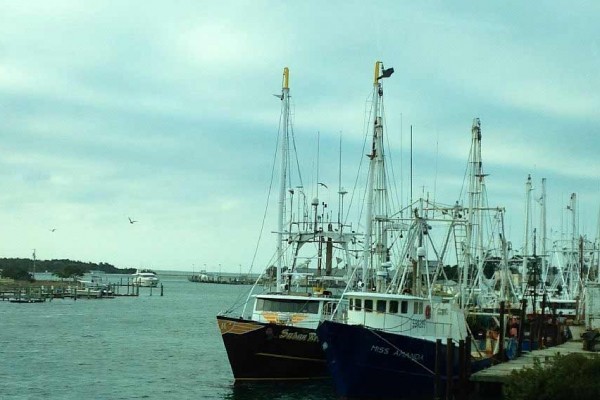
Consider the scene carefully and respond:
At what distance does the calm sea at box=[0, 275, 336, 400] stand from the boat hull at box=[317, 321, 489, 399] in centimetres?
401

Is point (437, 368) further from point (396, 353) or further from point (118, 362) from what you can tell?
point (118, 362)

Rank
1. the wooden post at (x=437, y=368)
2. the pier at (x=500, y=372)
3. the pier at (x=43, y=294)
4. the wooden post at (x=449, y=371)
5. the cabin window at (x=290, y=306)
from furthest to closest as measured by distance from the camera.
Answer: the pier at (x=43, y=294), the cabin window at (x=290, y=306), the wooden post at (x=437, y=368), the wooden post at (x=449, y=371), the pier at (x=500, y=372)

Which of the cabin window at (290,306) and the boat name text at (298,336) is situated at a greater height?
the cabin window at (290,306)

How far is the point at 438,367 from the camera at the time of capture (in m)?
34.3

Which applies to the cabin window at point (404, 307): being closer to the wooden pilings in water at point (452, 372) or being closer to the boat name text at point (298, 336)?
the wooden pilings in water at point (452, 372)

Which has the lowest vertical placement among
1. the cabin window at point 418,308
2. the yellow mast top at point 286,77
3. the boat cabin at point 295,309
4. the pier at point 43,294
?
the pier at point 43,294

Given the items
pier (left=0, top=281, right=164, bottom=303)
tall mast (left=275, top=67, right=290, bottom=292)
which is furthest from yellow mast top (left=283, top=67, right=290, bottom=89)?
pier (left=0, top=281, right=164, bottom=303)

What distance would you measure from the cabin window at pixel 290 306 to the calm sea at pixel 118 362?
3755 millimetres

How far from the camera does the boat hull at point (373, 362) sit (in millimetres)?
35781

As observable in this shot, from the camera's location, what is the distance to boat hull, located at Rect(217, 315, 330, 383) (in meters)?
41.6

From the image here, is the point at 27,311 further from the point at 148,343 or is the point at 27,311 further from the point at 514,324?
the point at 514,324

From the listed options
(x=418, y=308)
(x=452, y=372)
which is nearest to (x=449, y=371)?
(x=452, y=372)

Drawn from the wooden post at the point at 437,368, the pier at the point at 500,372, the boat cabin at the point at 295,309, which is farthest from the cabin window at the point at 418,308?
the boat cabin at the point at 295,309

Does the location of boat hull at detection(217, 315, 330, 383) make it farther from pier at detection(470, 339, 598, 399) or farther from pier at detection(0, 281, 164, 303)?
pier at detection(0, 281, 164, 303)
